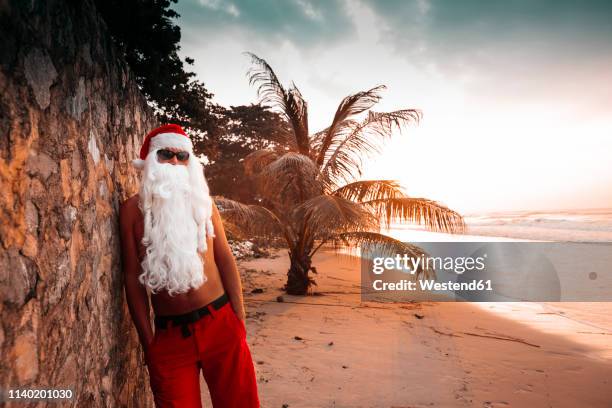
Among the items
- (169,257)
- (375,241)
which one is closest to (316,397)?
(169,257)

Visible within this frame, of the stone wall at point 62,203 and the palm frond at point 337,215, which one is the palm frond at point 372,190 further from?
the stone wall at point 62,203

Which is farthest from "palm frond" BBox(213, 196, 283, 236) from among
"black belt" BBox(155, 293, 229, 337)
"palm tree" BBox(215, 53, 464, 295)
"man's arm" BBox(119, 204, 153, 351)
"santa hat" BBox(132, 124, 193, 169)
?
"black belt" BBox(155, 293, 229, 337)

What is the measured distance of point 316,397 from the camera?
124 inches

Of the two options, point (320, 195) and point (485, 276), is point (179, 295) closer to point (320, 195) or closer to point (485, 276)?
point (320, 195)

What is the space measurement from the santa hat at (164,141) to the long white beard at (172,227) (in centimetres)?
7

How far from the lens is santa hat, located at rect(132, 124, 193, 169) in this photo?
197 centimetres

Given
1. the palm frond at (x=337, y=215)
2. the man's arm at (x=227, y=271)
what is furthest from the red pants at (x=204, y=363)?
the palm frond at (x=337, y=215)

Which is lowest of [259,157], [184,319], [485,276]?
[485,276]

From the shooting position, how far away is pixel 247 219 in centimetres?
629

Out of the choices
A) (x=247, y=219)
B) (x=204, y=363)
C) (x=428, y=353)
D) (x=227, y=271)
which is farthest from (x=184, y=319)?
(x=247, y=219)

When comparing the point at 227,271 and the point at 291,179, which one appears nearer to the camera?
the point at 227,271

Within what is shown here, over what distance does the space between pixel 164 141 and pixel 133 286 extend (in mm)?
845

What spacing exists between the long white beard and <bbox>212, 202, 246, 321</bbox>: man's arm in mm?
110

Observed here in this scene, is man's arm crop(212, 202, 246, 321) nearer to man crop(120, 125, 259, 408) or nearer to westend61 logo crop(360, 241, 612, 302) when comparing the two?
Answer: man crop(120, 125, 259, 408)
